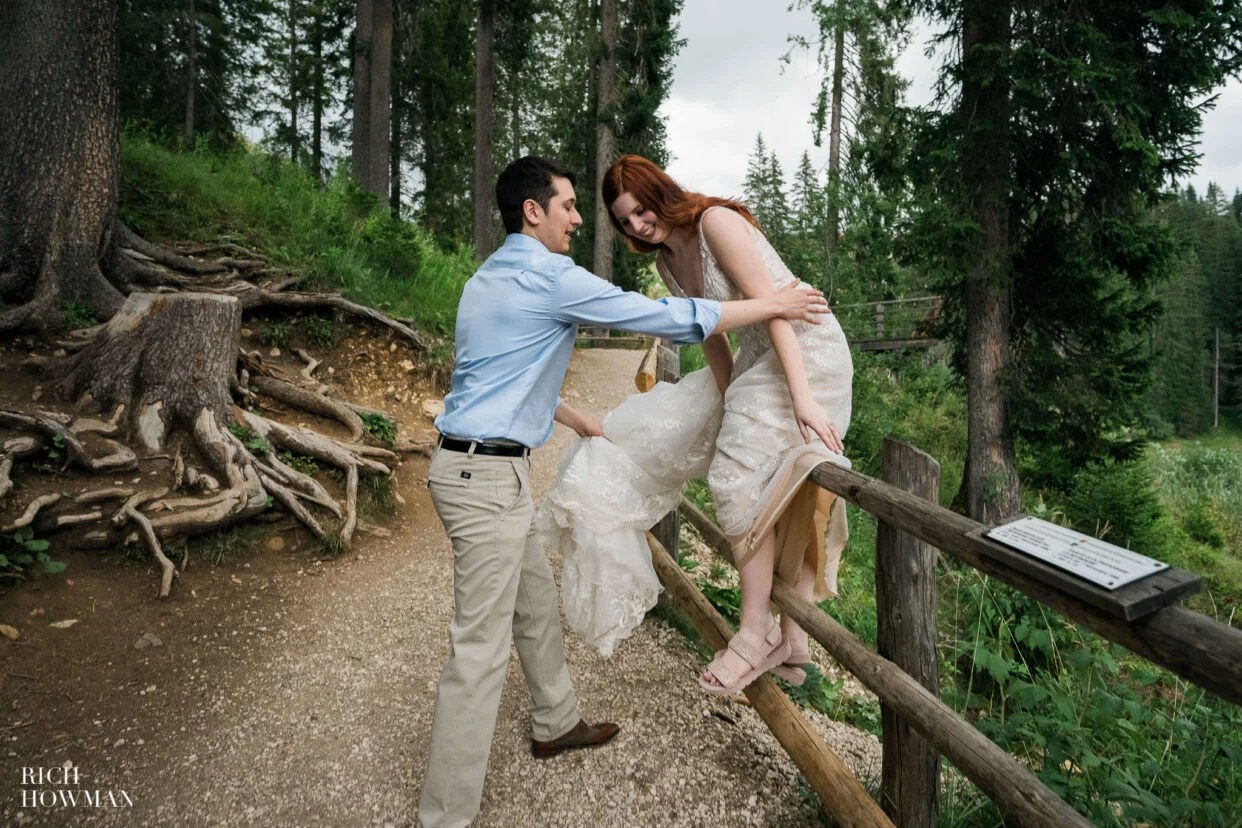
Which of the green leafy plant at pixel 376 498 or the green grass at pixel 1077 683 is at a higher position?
the green leafy plant at pixel 376 498

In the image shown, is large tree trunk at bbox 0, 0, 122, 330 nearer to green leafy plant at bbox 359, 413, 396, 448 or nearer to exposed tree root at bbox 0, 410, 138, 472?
exposed tree root at bbox 0, 410, 138, 472

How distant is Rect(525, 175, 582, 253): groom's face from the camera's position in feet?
7.61

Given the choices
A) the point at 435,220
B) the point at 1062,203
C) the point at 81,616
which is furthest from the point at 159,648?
the point at 435,220

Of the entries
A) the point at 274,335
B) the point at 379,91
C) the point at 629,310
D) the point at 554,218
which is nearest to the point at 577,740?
the point at 629,310

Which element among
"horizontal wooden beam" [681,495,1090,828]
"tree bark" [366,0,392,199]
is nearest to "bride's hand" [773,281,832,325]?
"horizontal wooden beam" [681,495,1090,828]

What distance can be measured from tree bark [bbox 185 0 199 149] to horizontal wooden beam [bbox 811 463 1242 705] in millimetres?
17682

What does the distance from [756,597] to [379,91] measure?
1311cm

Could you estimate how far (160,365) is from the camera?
15.3ft

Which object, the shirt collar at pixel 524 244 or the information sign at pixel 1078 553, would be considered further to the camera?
the shirt collar at pixel 524 244

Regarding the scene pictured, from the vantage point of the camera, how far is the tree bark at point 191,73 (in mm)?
15078

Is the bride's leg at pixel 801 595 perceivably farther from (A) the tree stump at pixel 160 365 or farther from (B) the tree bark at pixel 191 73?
(B) the tree bark at pixel 191 73

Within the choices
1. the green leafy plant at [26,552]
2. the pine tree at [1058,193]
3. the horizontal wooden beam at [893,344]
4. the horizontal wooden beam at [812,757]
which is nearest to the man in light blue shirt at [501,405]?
the horizontal wooden beam at [812,757]

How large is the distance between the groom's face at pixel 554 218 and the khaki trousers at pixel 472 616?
2.52 feet

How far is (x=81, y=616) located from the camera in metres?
3.34
